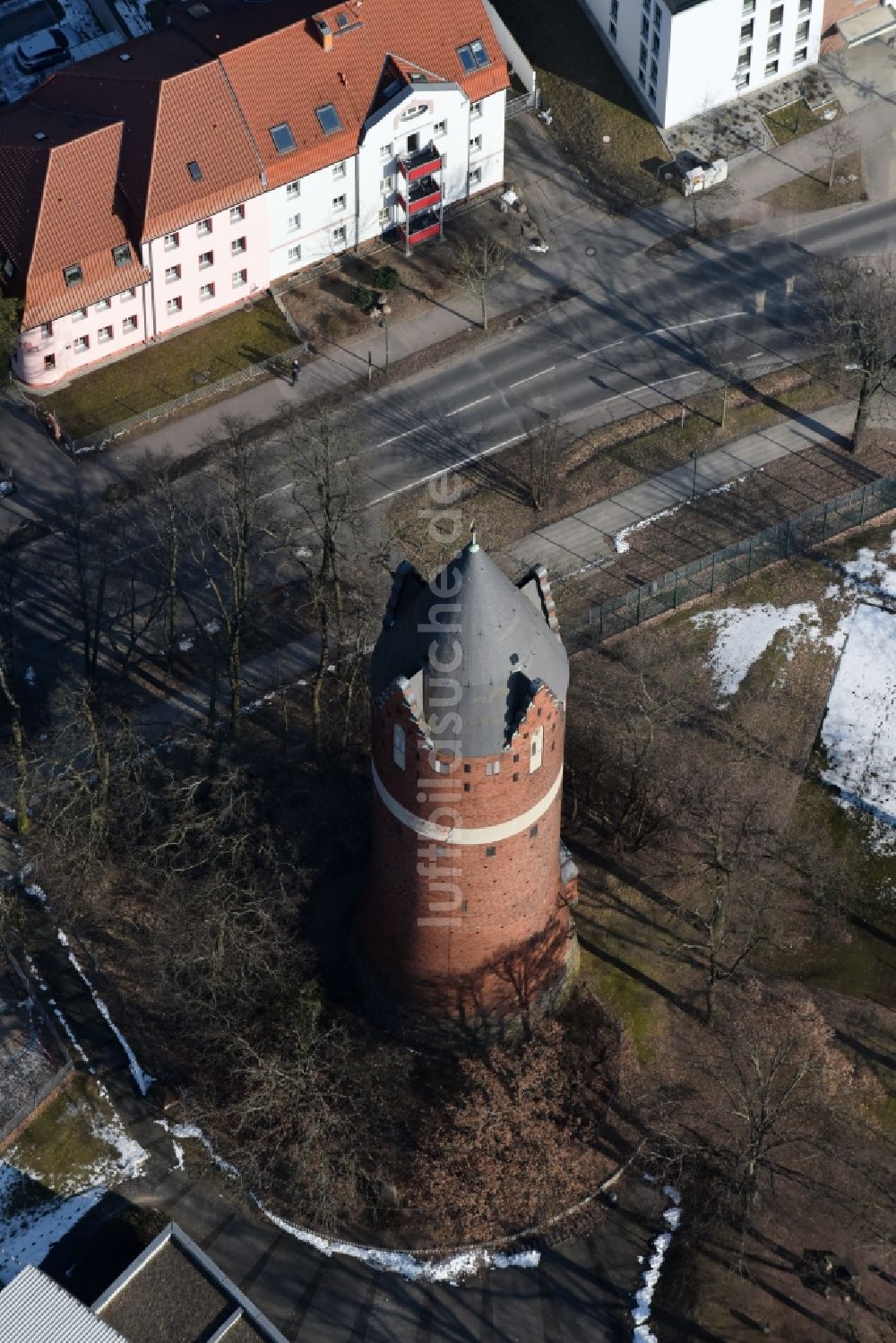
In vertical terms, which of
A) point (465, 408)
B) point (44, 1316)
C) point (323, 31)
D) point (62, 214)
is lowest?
point (44, 1316)

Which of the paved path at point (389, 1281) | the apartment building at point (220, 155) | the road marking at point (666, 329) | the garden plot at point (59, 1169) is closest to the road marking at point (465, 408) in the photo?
the road marking at point (666, 329)

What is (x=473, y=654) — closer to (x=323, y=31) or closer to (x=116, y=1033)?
(x=116, y=1033)

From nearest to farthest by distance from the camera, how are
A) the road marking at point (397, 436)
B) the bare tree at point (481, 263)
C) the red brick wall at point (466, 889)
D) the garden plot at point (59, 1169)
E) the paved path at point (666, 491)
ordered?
1. the red brick wall at point (466, 889)
2. the garden plot at point (59, 1169)
3. the paved path at point (666, 491)
4. the road marking at point (397, 436)
5. the bare tree at point (481, 263)

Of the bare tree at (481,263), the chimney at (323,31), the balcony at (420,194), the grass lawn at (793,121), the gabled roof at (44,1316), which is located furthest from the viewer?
the grass lawn at (793,121)

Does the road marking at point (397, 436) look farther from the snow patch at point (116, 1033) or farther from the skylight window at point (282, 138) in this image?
the snow patch at point (116, 1033)

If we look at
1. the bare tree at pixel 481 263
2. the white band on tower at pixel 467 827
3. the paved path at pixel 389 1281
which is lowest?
the paved path at pixel 389 1281

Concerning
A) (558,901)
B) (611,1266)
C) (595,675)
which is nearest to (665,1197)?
(611,1266)

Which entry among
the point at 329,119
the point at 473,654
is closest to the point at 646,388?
the point at 329,119

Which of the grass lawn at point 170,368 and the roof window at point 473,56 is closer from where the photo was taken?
the grass lawn at point 170,368
